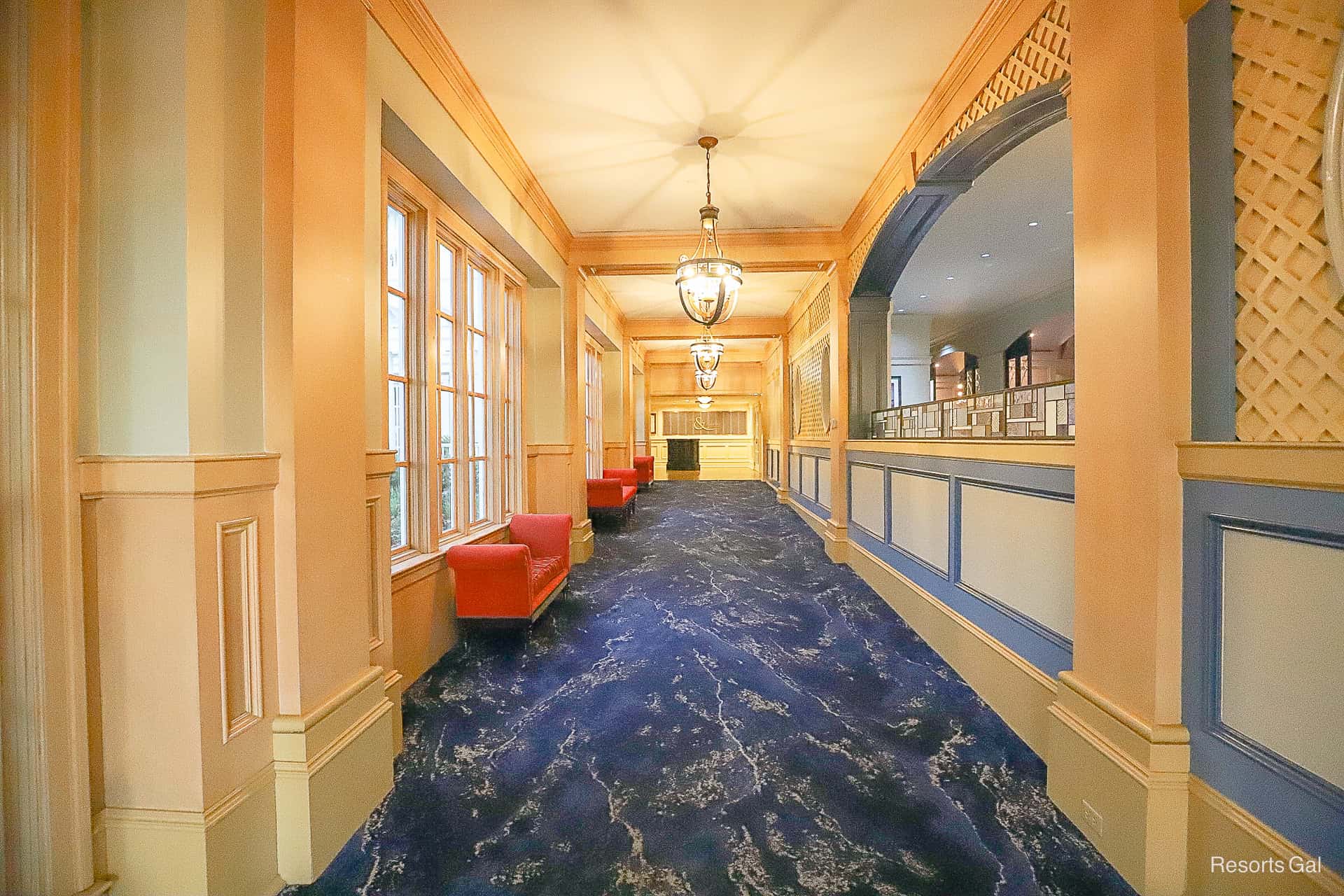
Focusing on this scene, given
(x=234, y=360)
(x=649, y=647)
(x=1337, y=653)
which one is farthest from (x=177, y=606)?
(x=1337, y=653)

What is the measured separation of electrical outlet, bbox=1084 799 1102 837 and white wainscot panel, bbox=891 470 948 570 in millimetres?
1633

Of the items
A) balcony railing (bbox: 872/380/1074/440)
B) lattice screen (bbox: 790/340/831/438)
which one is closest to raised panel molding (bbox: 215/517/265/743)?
balcony railing (bbox: 872/380/1074/440)

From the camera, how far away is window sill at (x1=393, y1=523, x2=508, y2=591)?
9.15 feet

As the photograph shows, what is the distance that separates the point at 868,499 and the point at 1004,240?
3606 millimetres

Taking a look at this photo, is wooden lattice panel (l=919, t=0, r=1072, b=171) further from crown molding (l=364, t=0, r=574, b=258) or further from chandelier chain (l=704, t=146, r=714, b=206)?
crown molding (l=364, t=0, r=574, b=258)

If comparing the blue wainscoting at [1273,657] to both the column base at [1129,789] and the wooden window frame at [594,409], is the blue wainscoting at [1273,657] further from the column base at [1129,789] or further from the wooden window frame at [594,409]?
the wooden window frame at [594,409]

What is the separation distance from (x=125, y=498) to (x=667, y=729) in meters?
2.06

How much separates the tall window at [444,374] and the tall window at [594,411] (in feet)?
11.5

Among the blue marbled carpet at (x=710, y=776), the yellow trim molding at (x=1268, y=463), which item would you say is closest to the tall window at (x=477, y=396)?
the blue marbled carpet at (x=710, y=776)

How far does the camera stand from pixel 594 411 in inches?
348

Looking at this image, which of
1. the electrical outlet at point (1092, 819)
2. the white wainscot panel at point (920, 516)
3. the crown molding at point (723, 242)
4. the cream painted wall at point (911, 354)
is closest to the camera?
the electrical outlet at point (1092, 819)

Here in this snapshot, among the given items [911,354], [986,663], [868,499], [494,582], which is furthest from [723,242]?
[911,354]

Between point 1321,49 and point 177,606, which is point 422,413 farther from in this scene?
point 1321,49

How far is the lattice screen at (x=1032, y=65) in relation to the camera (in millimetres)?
2162
